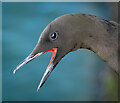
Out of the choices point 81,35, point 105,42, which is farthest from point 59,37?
point 105,42

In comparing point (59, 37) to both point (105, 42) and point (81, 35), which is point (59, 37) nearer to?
point (81, 35)

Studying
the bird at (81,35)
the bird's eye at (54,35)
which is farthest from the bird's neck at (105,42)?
the bird's eye at (54,35)

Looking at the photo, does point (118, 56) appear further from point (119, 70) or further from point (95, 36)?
point (95, 36)

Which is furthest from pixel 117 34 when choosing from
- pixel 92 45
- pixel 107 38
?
pixel 92 45

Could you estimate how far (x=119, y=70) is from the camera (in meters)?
1.66

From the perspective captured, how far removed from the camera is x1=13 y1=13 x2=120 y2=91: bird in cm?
155

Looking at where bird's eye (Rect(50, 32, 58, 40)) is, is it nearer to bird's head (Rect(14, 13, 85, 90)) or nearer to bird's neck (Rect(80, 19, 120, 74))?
bird's head (Rect(14, 13, 85, 90))

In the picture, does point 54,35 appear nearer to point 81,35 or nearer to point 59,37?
point 59,37

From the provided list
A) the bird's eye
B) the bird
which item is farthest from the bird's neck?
the bird's eye

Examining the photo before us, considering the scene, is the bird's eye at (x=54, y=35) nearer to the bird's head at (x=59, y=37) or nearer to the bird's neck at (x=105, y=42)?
the bird's head at (x=59, y=37)

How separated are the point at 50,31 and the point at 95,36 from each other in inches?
11.5

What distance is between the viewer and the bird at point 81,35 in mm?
1549

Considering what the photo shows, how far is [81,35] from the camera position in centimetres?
155

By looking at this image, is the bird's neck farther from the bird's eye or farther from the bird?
the bird's eye
